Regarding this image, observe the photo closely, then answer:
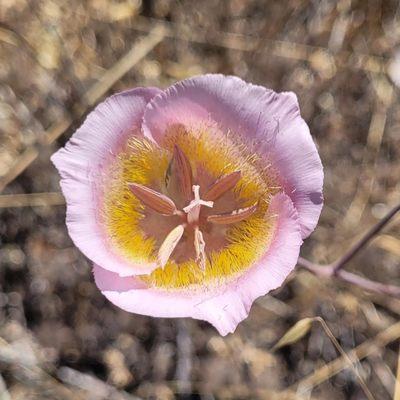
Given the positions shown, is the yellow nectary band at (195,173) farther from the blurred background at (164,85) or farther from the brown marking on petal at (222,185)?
the blurred background at (164,85)

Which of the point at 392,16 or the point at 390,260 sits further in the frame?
the point at 392,16

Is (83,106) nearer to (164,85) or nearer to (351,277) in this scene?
(164,85)

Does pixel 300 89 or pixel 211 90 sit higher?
pixel 211 90

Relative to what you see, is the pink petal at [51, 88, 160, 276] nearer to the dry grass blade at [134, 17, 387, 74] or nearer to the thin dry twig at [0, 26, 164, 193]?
the thin dry twig at [0, 26, 164, 193]

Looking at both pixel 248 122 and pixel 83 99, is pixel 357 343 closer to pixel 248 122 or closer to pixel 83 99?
pixel 248 122

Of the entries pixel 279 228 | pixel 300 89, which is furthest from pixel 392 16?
pixel 279 228
